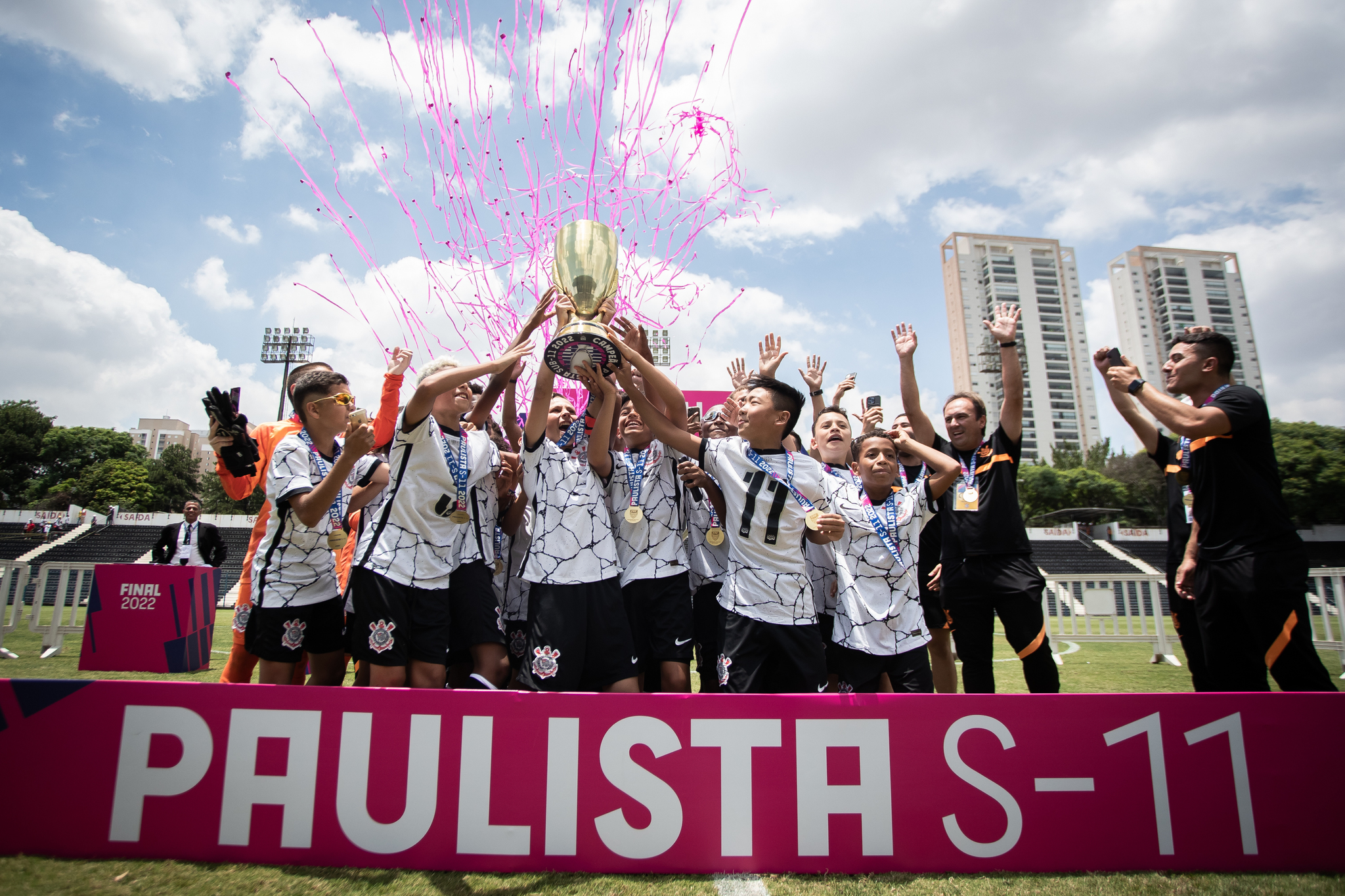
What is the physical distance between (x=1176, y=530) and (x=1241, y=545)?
1172mm

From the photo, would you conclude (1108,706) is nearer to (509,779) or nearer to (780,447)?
(780,447)

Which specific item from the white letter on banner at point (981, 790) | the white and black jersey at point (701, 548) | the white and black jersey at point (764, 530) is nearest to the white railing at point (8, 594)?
the white and black jersey at point (701, 548)

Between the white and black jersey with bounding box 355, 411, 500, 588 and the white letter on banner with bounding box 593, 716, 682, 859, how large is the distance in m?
1.37

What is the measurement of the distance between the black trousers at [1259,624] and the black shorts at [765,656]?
2.35 meters

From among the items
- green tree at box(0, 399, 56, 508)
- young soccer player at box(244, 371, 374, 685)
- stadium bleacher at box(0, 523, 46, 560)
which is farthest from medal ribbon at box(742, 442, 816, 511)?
green tree at box(0, 399, 56, 508)

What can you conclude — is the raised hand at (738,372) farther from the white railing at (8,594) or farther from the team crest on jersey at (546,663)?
the white railing at (8,594)

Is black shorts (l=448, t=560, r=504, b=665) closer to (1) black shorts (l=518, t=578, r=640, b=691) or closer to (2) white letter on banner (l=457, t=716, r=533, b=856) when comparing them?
(1) black shorts (l=518, t=578, r=640, b=691)

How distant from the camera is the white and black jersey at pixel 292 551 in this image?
11.8ft

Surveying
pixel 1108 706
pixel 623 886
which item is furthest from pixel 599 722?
pixel 1108 706

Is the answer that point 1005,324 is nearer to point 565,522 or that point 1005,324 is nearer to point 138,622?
point 565,522

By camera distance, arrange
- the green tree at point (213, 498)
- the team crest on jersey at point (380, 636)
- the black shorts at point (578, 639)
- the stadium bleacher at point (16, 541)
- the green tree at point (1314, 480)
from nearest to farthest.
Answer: the team crest on jersey at point (380, 636) → the black shorts at point (578, 639) → the stadium bleacher at point (16, 541) → the green tree at point (1314, 480) → the green tree at point (213, 498)

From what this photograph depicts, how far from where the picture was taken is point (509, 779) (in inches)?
108

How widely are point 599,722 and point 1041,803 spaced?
1912 millimetres

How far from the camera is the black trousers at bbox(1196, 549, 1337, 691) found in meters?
3.45
